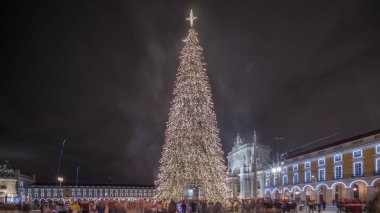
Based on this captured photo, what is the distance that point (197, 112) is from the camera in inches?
1447

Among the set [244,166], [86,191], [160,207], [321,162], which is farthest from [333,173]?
[86,191]

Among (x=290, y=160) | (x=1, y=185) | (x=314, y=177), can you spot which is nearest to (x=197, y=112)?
(x=314, y=177)

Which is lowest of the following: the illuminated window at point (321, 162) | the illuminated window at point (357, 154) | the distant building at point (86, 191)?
the distant building at point (86, 191)

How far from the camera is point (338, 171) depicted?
213 ft

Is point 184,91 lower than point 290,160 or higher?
higher

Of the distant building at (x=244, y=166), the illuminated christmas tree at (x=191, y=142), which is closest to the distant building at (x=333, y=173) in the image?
the distant building at (x=244, y=166)

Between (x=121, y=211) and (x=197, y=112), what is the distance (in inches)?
458

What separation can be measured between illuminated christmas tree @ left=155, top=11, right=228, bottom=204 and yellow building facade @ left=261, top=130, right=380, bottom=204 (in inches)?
921

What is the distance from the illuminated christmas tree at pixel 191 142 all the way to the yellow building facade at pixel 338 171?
23405mm

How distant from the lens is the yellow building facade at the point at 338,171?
56.6 m

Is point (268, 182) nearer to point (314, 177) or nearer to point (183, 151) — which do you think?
point (314, 177)

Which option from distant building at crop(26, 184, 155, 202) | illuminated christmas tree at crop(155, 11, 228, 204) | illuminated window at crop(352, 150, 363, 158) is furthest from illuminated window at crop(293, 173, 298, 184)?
distant building at crop(26, 184, 155, 202)

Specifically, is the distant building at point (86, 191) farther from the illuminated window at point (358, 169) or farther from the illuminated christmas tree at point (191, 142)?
the illuminated christmas tree at point (191, 142)

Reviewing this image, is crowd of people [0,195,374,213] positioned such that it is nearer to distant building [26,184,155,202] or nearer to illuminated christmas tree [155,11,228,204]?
illuminated christmas tree [155,11,228,204]
